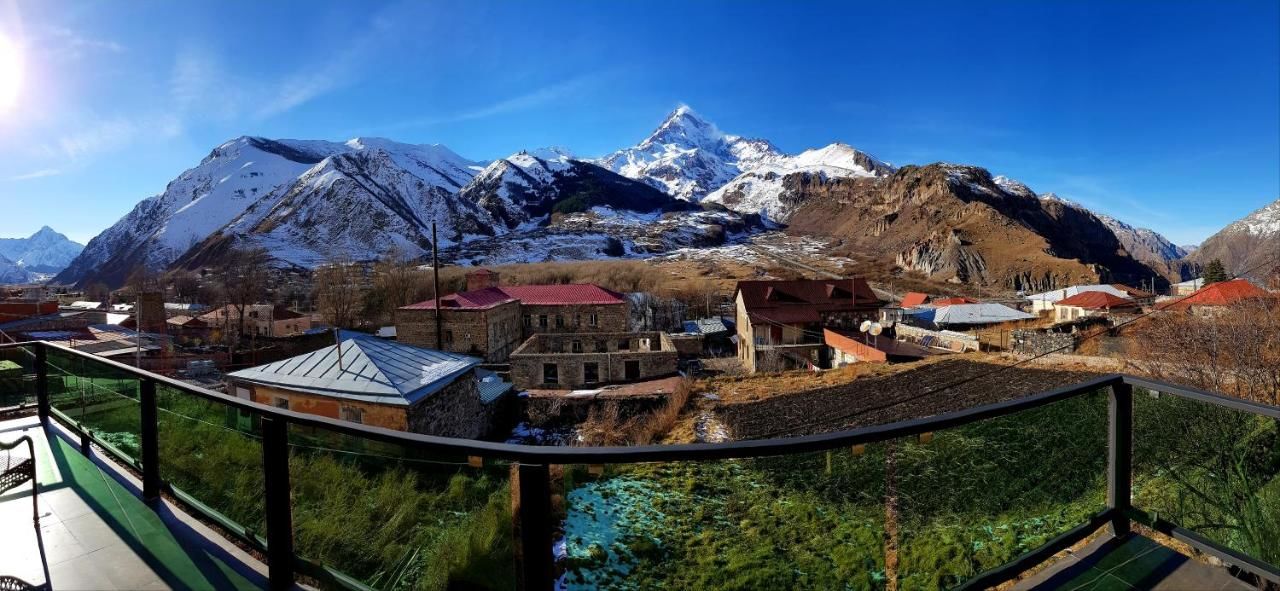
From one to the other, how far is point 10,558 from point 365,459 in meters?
1.72

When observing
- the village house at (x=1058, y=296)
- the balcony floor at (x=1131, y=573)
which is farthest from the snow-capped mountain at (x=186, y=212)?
the balcony floor at (x=1131, y=573)

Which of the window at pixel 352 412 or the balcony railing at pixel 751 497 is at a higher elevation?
the balcony railing at pixel 751 497

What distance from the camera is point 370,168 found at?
164125 millimetres

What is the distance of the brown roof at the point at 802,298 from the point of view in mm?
31781

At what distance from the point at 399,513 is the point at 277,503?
449 mm

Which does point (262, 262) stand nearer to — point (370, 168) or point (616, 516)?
point (370, 168)

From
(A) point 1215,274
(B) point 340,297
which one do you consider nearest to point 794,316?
(B) point 340,297

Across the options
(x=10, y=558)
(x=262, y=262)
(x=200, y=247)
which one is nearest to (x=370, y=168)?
(x=200, y=247)

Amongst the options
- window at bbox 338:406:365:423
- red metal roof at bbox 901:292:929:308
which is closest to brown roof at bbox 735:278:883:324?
red metal roof at bbox 901:292:929:308

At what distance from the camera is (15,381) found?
599cm

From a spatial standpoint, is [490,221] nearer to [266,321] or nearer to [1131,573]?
[266,321]

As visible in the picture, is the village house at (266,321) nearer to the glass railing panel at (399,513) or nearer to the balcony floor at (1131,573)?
the glass railing panel at (399,513)

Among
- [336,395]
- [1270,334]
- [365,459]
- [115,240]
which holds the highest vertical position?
[115,240]

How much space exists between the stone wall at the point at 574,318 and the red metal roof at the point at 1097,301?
34.4 m
